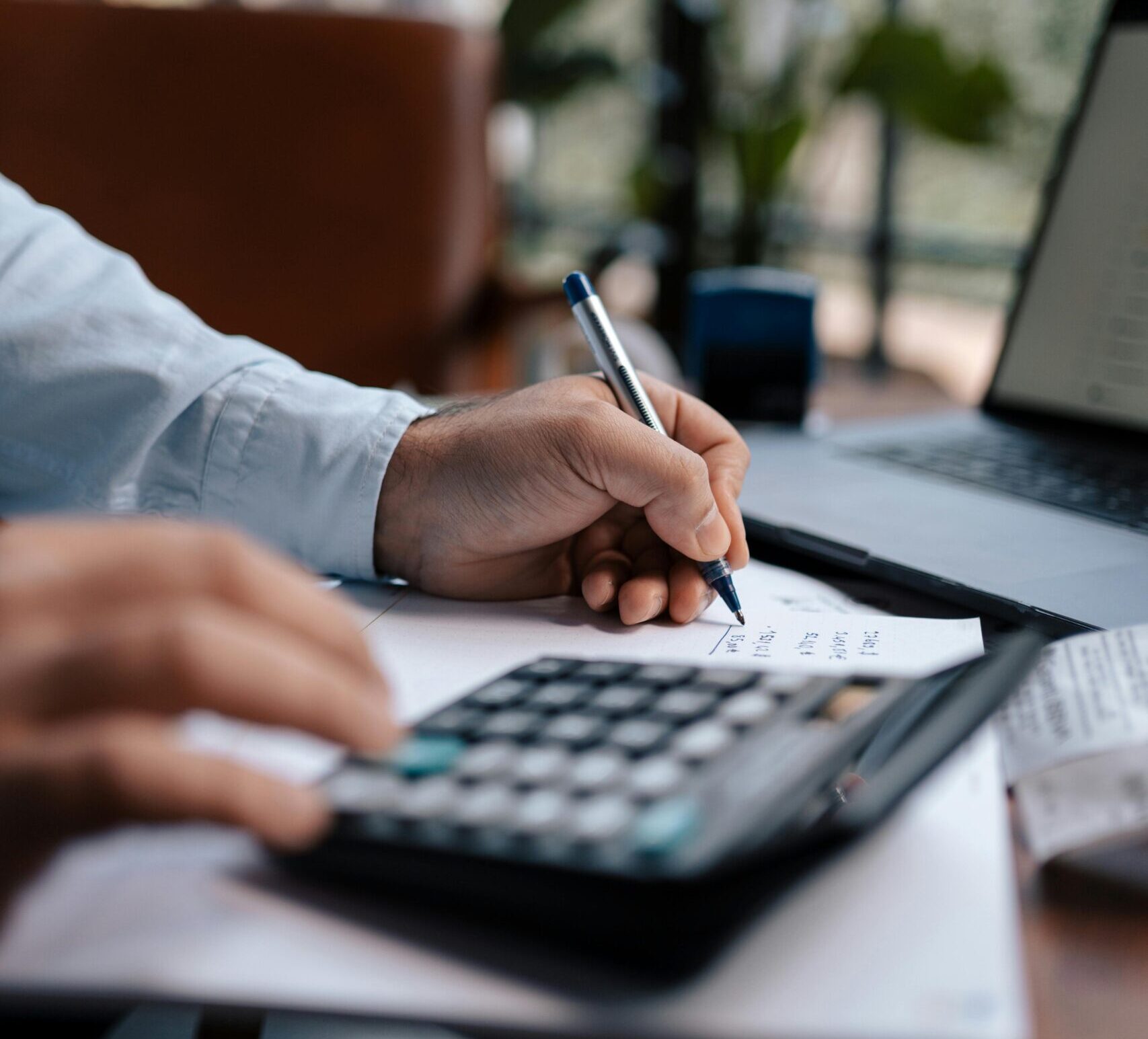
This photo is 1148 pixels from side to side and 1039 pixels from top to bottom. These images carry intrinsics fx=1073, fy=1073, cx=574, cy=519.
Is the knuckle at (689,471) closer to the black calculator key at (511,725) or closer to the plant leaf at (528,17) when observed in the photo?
the black calculator key at (511,725)

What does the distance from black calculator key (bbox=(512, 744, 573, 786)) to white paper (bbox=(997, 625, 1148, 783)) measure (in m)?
0.15

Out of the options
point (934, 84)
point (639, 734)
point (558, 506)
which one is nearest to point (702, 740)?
point (639, 734)

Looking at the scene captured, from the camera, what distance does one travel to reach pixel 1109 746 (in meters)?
0.31

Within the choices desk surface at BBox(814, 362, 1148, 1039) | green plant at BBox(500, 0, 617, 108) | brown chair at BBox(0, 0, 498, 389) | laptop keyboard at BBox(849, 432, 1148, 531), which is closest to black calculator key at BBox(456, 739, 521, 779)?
desk surface at BBox(814, 362, 1148, 1039)

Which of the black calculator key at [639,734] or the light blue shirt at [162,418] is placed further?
the light blue shirt at [162,418]

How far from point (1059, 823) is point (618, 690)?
0.13 meters

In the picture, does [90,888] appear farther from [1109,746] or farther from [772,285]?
[772,285]

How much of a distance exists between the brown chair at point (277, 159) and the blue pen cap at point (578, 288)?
89 cm

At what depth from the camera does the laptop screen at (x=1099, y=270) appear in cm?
77

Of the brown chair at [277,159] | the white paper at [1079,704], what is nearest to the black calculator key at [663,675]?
the white paper at [1079,704]

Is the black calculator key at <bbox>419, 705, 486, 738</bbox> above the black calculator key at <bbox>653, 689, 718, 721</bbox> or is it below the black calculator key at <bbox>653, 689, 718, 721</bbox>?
below

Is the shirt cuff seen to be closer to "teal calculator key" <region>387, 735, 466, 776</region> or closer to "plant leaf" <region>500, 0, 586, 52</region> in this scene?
"teal calculator key" <region>387, 735, 466, 776</region>

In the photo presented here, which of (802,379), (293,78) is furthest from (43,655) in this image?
(293,78)

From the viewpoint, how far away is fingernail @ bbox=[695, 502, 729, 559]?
0.50 m
